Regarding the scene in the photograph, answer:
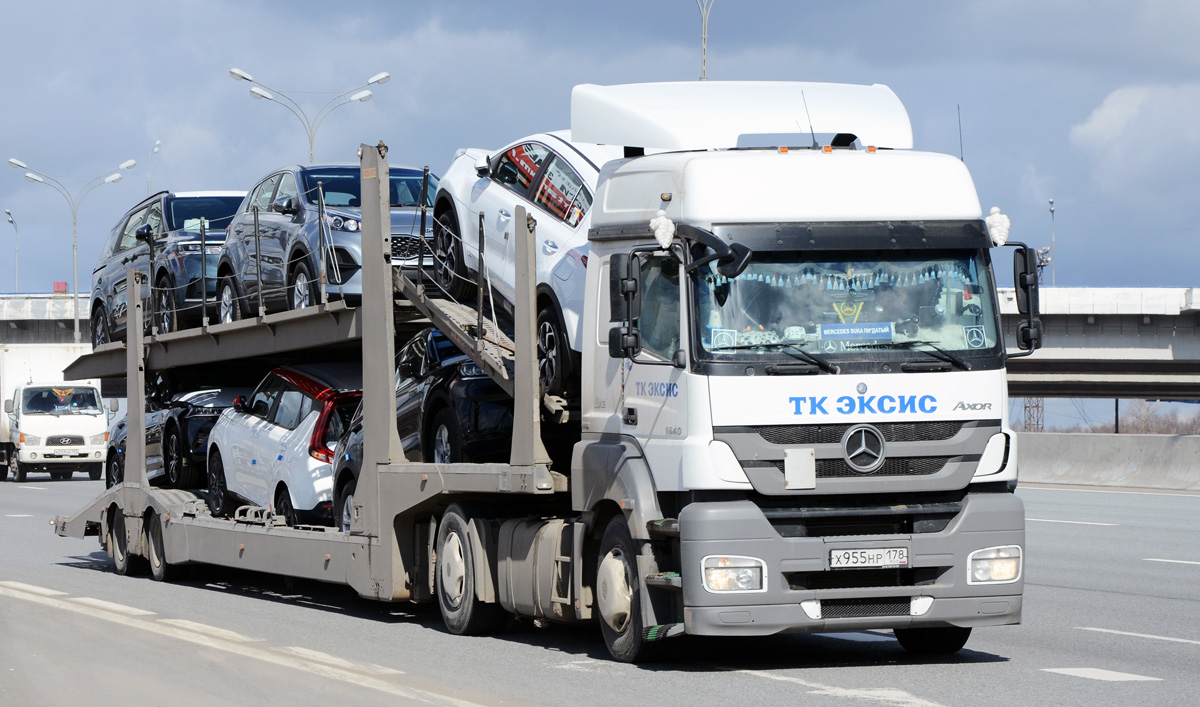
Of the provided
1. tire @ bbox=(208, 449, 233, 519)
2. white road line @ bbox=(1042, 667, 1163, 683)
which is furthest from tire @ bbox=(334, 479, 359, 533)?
white road line @ bbox=(1042, 667, 1163, 683)

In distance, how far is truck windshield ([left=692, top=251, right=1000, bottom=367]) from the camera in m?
8.43

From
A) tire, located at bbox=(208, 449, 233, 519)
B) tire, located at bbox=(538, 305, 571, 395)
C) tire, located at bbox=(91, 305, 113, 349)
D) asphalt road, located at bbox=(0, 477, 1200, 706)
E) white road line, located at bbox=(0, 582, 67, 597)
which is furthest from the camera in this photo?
tire, located at bbox=(91, 305, 113, 349)

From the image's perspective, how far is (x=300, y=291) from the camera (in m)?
13.5

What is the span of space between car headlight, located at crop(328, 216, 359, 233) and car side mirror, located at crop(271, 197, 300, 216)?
2.71 ft

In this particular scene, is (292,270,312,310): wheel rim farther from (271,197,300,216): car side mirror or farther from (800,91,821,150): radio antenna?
(800,91,821,150): radio antenna

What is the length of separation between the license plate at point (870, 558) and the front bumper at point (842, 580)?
0.09 feet

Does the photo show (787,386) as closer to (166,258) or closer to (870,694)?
(870,694)

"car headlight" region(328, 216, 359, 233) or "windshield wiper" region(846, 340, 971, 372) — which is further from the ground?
"car headlight" region(328, 216, 359, 233)

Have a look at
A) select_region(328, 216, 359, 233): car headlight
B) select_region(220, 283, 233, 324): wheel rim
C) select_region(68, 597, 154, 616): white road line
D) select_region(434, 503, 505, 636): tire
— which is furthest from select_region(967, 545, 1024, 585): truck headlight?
select_region(220, 283, 233, 324): wheel rim

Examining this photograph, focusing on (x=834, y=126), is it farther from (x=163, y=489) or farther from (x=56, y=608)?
(x=163, y=489)

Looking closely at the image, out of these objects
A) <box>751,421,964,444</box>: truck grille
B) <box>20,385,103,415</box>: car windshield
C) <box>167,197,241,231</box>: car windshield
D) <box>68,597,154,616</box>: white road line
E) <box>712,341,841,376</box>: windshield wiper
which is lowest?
<box>68,597,154,616</box>: white road line

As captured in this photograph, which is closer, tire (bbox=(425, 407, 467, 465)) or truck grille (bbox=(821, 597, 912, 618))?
truck grille (bbox=(821, 597, 912, 618))

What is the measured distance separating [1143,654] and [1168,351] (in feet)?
136

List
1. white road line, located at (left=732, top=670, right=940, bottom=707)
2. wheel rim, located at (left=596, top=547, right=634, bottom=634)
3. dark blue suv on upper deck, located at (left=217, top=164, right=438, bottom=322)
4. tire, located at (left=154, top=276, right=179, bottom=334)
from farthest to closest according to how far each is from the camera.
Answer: tire, located at (left=154, top=276, right=179, bottom=334) < dark blue suv on upper deck, located at (left=217, top=164, right=438, bottom=322) < wheel rim, located at (left=596, top=547, right=634, bottom=634) < white road line, located at (left=732, top=670, right=940, bottom=707)
